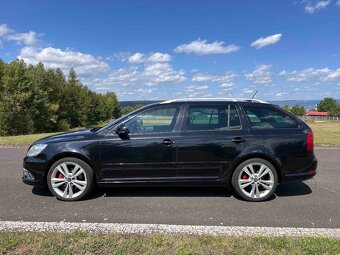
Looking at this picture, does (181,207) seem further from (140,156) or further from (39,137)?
(39,137)

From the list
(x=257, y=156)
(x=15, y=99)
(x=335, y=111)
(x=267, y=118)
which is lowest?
(x=257, y=156)

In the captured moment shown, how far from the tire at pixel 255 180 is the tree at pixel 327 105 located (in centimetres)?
15263

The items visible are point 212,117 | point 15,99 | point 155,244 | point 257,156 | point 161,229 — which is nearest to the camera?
point 155,244

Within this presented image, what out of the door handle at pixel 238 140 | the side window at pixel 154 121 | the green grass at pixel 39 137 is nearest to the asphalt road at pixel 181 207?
the door handle at pixel 238 140

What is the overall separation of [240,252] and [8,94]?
148 ft

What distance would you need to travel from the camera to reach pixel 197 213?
5.06 meters

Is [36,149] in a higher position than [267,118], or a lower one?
lower

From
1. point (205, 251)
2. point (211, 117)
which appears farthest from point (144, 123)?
point (205, 251)

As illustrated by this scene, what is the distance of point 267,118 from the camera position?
598cm

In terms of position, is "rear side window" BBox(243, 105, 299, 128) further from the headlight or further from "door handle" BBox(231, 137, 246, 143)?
the headlight

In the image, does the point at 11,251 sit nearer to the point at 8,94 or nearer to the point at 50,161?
the point at 50,161

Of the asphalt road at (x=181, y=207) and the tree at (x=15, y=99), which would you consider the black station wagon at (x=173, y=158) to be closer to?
the asphalt road at (x=181, y=207)

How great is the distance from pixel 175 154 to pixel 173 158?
0.24ft

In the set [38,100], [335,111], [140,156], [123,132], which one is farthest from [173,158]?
[335,111]
